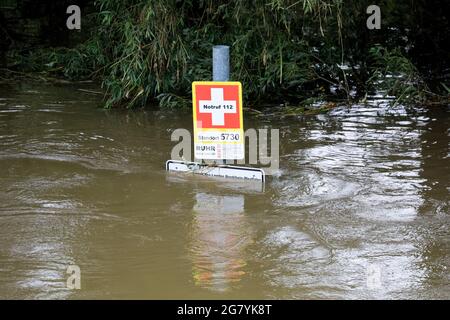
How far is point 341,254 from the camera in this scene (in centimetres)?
521

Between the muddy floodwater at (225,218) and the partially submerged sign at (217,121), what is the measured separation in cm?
42

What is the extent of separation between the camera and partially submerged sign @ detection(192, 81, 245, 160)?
7273 millimetres

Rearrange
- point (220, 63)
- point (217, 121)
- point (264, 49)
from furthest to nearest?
point (264, 49), point (220, 63), point (217, 121)

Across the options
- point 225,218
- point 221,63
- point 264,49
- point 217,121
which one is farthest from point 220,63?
point 264,49

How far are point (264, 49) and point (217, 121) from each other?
283 centimetres

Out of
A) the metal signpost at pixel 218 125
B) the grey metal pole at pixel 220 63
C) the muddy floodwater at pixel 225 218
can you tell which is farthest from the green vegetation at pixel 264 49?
the metal signpost at pixel 218 125

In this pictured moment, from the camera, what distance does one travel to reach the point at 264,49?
9.88 meters

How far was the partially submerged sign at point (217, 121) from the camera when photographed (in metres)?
7.27

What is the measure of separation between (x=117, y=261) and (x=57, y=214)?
1199 millimetres

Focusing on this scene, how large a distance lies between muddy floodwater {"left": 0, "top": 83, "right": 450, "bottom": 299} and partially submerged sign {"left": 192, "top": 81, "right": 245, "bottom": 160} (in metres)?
0.42

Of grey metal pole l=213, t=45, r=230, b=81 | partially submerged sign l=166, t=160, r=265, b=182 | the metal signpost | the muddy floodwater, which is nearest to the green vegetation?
the muddy floodwater

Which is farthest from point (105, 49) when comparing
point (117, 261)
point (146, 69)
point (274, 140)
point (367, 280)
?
point (367, 280)

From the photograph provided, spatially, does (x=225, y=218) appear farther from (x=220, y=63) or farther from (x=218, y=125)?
(x=220, y=63)
